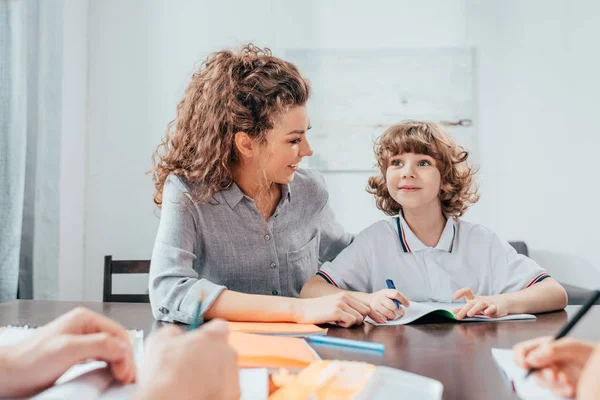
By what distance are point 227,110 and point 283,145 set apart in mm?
157

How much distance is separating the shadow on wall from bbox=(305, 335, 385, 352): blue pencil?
2910 mm

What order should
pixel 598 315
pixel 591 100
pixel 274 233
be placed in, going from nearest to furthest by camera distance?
pixel 598 315 < pixel 274 233 < pixel 591 100

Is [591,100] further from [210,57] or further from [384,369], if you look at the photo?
[384,369]

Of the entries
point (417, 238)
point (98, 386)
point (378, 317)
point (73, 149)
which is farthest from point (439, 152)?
point (73, 149)

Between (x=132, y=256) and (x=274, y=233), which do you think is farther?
(x=132, y=256)

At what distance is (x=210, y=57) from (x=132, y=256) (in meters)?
2.53

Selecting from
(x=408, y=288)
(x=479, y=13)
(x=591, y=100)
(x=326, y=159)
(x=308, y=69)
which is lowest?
(x=408, y=288)

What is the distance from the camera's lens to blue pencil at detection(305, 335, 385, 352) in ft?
2.75

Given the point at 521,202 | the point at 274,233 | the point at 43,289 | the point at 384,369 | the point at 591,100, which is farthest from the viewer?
the point at 521,202

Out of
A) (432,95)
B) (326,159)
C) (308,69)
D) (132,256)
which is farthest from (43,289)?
(432,95)

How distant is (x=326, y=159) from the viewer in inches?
150

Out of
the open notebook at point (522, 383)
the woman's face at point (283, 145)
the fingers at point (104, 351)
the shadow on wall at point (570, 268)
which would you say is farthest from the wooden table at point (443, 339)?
the shadow on wall at point (570, 268)

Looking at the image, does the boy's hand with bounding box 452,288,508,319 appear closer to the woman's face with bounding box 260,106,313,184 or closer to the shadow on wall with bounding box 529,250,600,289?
the woman's face with bounding box 260,106,313,184

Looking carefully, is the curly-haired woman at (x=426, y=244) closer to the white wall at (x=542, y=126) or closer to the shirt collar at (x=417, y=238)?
the shirt collar at (x=417, y=238)
